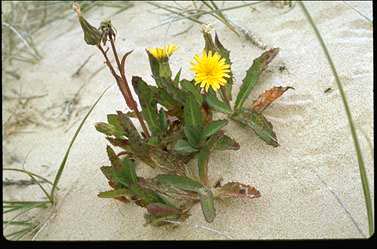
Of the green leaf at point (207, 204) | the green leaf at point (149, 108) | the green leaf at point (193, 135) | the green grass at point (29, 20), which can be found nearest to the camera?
the green leaf at point (207, 204)

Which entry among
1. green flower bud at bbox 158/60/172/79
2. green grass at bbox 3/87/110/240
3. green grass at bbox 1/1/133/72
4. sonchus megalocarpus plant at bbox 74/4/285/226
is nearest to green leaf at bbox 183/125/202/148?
sonchus megalocarpus plant at bbox 74/4/285/226

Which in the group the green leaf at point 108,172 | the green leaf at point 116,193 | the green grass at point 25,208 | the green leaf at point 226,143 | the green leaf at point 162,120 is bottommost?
the green grass at point 25,208

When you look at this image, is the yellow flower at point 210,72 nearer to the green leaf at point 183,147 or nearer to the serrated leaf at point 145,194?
the green leaf at point 183,147

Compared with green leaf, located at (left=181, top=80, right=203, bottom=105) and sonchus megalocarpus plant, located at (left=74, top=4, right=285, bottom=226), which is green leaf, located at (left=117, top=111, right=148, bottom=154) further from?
green leaf, located at (left=181, top=80, right=203, bottom=105)

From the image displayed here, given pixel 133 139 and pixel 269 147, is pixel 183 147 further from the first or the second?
pixel 269 147

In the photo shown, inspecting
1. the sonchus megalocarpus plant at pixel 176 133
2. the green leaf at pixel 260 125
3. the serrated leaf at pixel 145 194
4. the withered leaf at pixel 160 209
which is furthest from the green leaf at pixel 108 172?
the green leaf at pixel 260 125

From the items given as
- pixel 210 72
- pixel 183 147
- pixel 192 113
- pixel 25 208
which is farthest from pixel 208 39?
pixel 25 208
